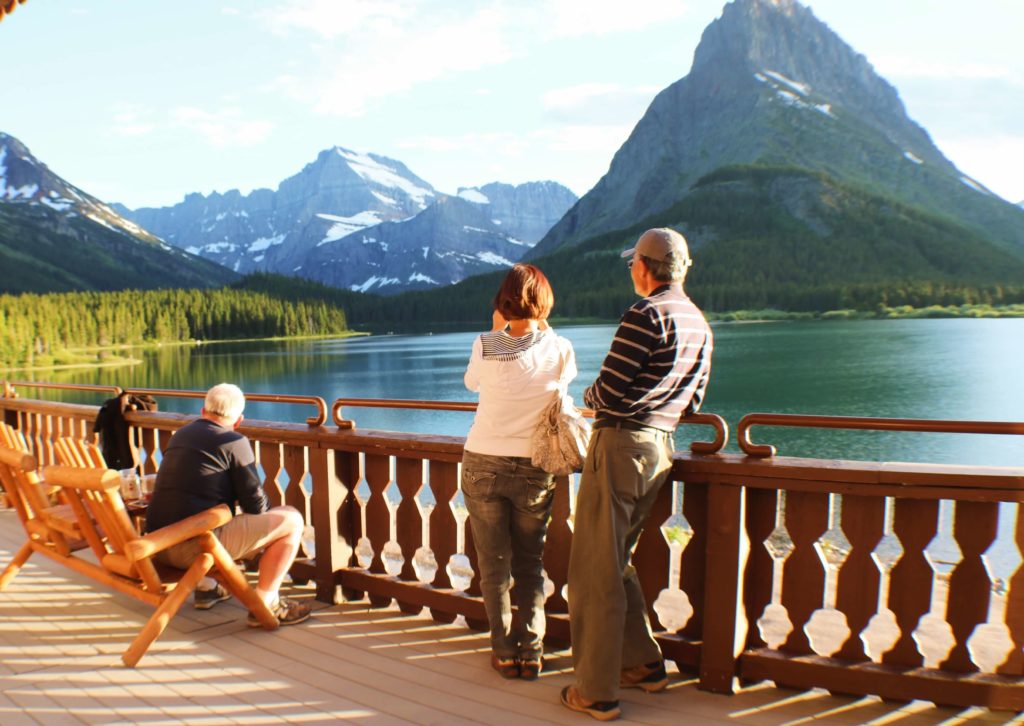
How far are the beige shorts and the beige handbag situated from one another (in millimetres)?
1758

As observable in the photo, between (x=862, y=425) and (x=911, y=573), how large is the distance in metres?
0.65

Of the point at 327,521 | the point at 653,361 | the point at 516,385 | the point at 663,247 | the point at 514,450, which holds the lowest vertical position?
the point at 327,521

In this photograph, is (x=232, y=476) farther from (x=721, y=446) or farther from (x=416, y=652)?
(x=721, y=446)

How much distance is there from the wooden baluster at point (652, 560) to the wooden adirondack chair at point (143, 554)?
6.76 feet

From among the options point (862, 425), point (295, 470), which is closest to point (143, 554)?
point (295, 470)

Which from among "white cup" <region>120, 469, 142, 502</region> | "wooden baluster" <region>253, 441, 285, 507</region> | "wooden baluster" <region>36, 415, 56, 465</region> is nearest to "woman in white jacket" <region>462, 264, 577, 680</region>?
"wooden baluster" <region>253, 441, 285, 507</region>

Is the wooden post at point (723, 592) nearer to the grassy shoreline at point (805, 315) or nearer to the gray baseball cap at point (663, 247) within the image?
the gray baseball cap at point (663, 247)

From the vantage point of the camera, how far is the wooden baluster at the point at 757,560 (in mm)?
3418

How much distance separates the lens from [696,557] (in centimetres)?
360

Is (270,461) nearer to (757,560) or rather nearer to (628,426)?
(628,426)

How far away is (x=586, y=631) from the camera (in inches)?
128

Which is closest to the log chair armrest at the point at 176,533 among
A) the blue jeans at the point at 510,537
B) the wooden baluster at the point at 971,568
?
the blue jeans at the point at 510,537

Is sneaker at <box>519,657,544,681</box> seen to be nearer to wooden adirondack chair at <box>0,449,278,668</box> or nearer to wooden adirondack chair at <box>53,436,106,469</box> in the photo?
wooden adirondack chair at <box>0,449,278,668</box>

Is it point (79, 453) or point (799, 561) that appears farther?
point (79, 453)
